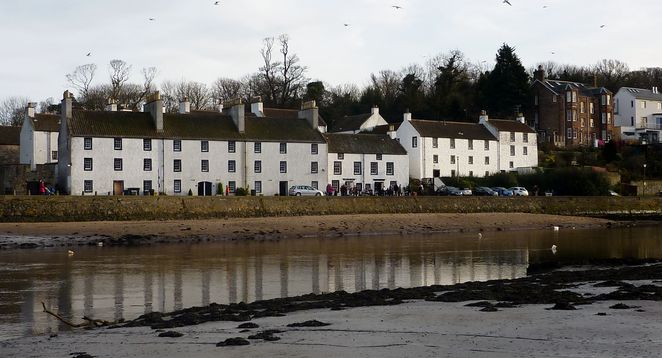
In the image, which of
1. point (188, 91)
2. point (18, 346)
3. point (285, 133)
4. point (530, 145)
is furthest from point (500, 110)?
point (18, 346)

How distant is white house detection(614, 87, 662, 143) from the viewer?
107250 millimetres

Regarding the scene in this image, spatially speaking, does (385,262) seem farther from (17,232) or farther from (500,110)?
(500,110)

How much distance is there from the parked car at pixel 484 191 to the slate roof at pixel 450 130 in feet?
27.7

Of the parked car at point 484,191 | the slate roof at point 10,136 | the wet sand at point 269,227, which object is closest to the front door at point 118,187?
the wet sand at point 269,227

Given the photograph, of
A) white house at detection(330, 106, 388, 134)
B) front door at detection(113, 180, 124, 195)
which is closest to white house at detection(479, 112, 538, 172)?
white house at detection(330, 106, 388, 134)

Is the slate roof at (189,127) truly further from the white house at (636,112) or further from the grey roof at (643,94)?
the grey roof at (643,94)

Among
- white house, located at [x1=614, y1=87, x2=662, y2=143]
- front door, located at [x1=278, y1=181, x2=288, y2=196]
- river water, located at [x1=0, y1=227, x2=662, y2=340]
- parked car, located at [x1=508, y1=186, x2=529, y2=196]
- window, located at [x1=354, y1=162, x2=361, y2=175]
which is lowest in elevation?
river water, located at [x1=0, y1=227, x2=662, y2=340]

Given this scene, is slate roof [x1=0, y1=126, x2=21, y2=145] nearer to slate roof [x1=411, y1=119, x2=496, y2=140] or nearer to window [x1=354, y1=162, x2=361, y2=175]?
window [x1=354, y1=162, x2=361, y2=175]

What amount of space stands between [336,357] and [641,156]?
80.3 m

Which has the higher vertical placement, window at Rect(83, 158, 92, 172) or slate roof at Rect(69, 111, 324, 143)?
slate roof at Rect(69, 111, 324, 143)

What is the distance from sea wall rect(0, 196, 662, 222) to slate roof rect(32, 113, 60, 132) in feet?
82.7

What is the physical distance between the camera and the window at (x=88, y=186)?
197 ft

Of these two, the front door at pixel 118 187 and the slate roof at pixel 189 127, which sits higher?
the slate roof at pixel 189 127

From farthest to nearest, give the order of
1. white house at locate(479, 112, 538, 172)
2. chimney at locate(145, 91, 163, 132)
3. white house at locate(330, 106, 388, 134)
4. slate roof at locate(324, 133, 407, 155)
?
white house at locate(330, 106, 388, 134)
white house at locate(479, 112, 538, 172)
slate roof at locate(324, 133, 407, 155)
chimney at locate(145, 91, 163, 132)
